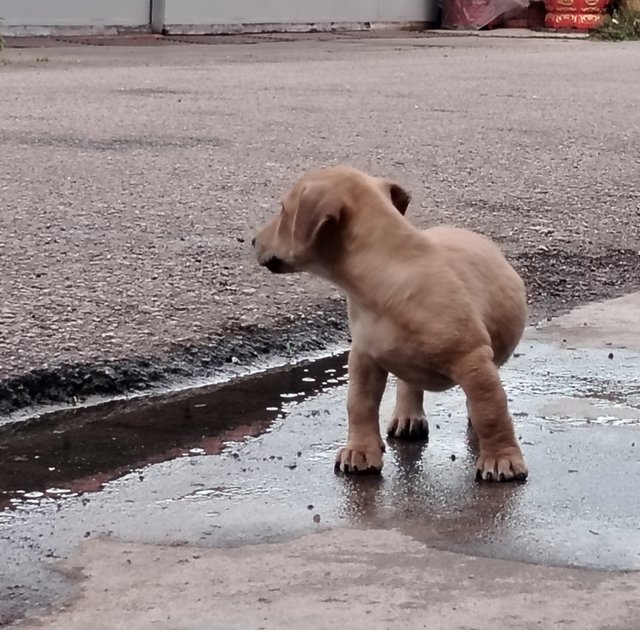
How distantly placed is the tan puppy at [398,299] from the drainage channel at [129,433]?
1.48 feet

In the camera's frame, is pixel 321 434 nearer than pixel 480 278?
No

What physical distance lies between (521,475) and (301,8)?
1946 cm

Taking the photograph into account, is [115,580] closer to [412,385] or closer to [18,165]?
[412,385]

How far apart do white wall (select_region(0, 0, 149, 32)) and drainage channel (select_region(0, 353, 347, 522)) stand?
587 inches

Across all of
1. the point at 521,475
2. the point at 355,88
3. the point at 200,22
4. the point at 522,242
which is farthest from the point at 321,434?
the point at 200,22

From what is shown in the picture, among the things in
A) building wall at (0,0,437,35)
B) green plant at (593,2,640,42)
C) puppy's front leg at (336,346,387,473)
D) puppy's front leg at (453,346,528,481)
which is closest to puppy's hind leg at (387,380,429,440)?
puppy's front leg at (336,346,387,473)

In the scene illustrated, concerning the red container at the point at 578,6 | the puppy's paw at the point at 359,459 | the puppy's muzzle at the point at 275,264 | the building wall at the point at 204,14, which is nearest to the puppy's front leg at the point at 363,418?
the puppy's paw at the point at 359,459

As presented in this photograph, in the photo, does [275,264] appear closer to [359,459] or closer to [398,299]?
[398,299]

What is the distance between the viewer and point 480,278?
3410 millimetres

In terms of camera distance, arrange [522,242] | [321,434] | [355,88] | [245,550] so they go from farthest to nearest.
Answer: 1. [355,88]
2. [522,242]
3. [321,434]
4. [245,550]

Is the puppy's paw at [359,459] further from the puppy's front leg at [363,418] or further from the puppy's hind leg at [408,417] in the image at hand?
the puppy's hind leg at [408,417]

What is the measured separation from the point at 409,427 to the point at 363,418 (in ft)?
0.93

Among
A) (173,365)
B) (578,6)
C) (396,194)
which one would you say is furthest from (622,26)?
(396,194)

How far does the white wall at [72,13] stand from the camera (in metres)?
18.4
